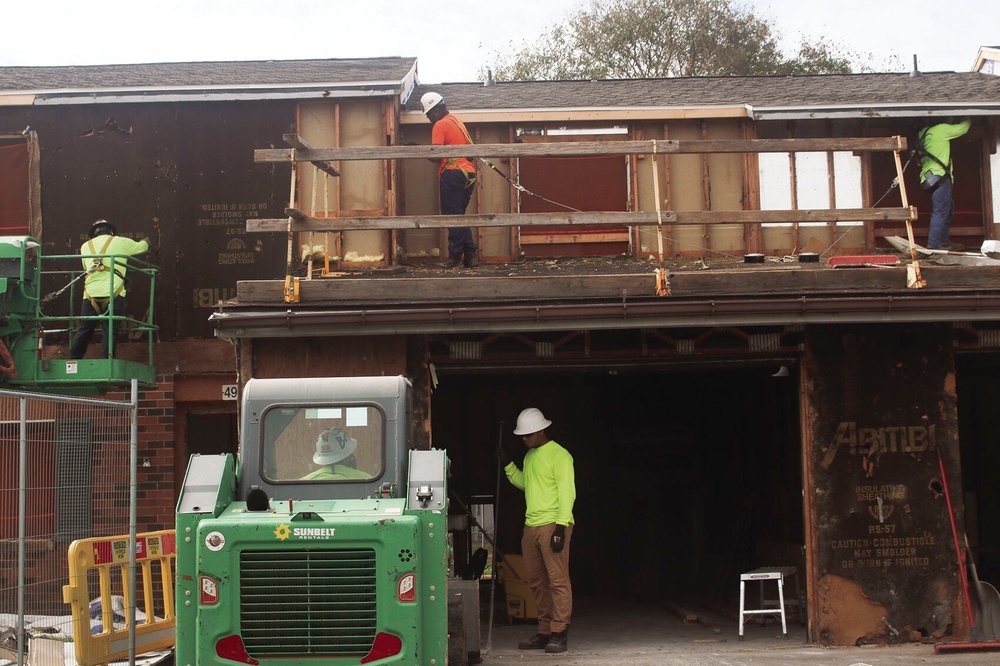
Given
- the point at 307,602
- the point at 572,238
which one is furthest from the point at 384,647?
the point at 572,238

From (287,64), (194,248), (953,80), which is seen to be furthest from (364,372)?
(953,80)

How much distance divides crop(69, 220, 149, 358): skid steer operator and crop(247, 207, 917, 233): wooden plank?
2.54 metres

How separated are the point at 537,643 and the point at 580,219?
4.00m

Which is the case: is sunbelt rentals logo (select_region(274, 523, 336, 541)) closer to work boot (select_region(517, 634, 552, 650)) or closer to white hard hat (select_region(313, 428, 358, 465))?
white hard hat (select_region(313, 428, 358, 465))

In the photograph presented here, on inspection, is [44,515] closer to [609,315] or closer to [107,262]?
[107,262]

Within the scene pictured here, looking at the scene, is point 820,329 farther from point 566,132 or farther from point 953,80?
point 953,80

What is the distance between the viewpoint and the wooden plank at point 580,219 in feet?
35.0

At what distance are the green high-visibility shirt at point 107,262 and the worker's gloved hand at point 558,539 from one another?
540 cm

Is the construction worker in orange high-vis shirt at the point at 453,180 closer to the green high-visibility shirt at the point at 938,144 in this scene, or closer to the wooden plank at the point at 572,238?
the wooden plank at the point at 572,238

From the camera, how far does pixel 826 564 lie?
34.7ft

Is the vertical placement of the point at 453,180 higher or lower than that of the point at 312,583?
higher

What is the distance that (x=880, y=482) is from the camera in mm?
10719

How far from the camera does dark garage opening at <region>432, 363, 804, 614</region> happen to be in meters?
15.7

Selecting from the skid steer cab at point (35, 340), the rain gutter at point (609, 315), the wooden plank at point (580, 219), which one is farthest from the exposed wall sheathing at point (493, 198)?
the rain gutter at point (609, 315)
